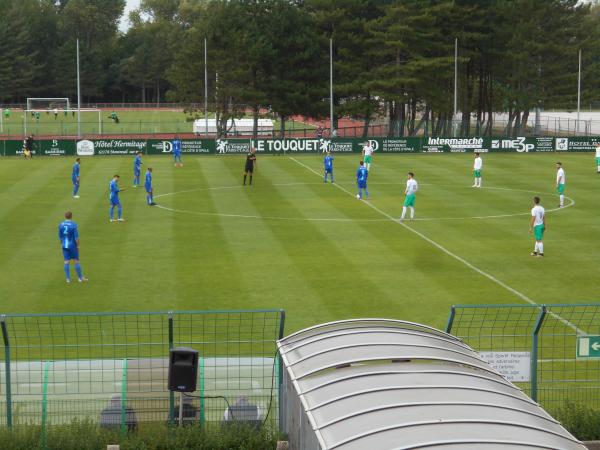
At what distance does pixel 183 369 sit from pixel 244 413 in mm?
1467

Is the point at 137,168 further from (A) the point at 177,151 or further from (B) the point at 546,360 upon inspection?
(B) the point at 546,360

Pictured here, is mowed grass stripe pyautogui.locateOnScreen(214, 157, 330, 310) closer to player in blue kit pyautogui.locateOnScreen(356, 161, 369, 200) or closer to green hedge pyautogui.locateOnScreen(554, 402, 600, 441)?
player in blue kit pyautogui.locateOnScreen(356, 161, 369, 200)

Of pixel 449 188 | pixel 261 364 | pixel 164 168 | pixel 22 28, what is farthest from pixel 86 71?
pixel 261 364

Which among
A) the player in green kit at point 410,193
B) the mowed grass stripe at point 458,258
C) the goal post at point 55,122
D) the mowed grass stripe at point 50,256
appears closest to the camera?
the mowed grass stripe at point 50,256

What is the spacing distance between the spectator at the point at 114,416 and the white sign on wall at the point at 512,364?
5115 mm

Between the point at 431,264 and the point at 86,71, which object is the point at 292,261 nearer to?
the point at 431,264

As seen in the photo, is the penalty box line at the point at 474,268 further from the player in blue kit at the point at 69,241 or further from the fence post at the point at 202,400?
the player in blue kit at the point at 69,241

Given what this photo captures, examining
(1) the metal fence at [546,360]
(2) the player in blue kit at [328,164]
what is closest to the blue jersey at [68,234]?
(1) the metal fence at [546,360]

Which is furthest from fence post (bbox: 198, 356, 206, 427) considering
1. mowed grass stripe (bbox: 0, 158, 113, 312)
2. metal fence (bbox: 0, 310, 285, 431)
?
mowed grass stripe (bbox: 0, 158, 113, 312)

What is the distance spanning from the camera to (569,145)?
6812 cm

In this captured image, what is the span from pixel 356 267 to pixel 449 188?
65.0 feet

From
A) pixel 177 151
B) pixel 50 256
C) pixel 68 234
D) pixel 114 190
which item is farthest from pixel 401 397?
pixel 177 151

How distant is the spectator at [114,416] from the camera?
1253 cm

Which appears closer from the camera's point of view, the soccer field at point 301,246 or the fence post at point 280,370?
the fence post at point 280,370
